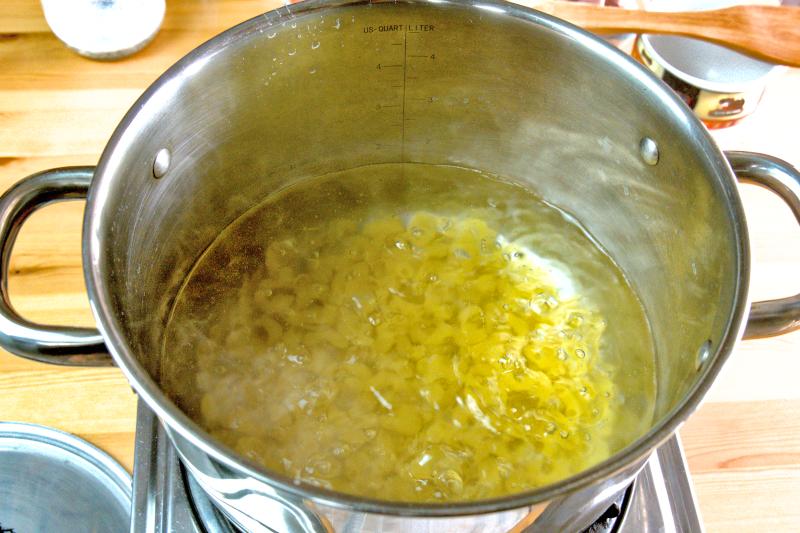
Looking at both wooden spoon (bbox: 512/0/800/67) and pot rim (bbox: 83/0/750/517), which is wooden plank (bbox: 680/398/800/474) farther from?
wooden spoon (bbox: 512/0/800/67)

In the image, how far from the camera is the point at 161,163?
74cm

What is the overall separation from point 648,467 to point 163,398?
1.62ft

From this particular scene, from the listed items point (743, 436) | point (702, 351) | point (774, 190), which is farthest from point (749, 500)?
point (774, 190)

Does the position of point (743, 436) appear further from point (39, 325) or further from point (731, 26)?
point (39, 325)

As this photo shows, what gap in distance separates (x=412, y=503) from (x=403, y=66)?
1.78 ft

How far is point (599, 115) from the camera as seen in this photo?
818mm

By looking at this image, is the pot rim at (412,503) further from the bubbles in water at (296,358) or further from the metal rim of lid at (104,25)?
the metal rim of lid at (104,25)

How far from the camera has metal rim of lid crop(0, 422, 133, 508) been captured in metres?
0.79

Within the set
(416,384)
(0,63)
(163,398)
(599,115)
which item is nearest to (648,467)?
(416,384)

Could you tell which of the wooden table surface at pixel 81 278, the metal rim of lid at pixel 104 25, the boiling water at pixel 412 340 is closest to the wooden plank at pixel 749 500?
the wooden table surface at pixel 81 278

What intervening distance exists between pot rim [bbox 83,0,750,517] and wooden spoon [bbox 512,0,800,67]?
0.27m

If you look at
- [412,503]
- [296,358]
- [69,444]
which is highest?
[412,503]

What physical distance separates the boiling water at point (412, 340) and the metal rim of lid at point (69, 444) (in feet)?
0.34

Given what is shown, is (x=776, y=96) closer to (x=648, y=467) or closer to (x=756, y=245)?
(x=756, y=245)
